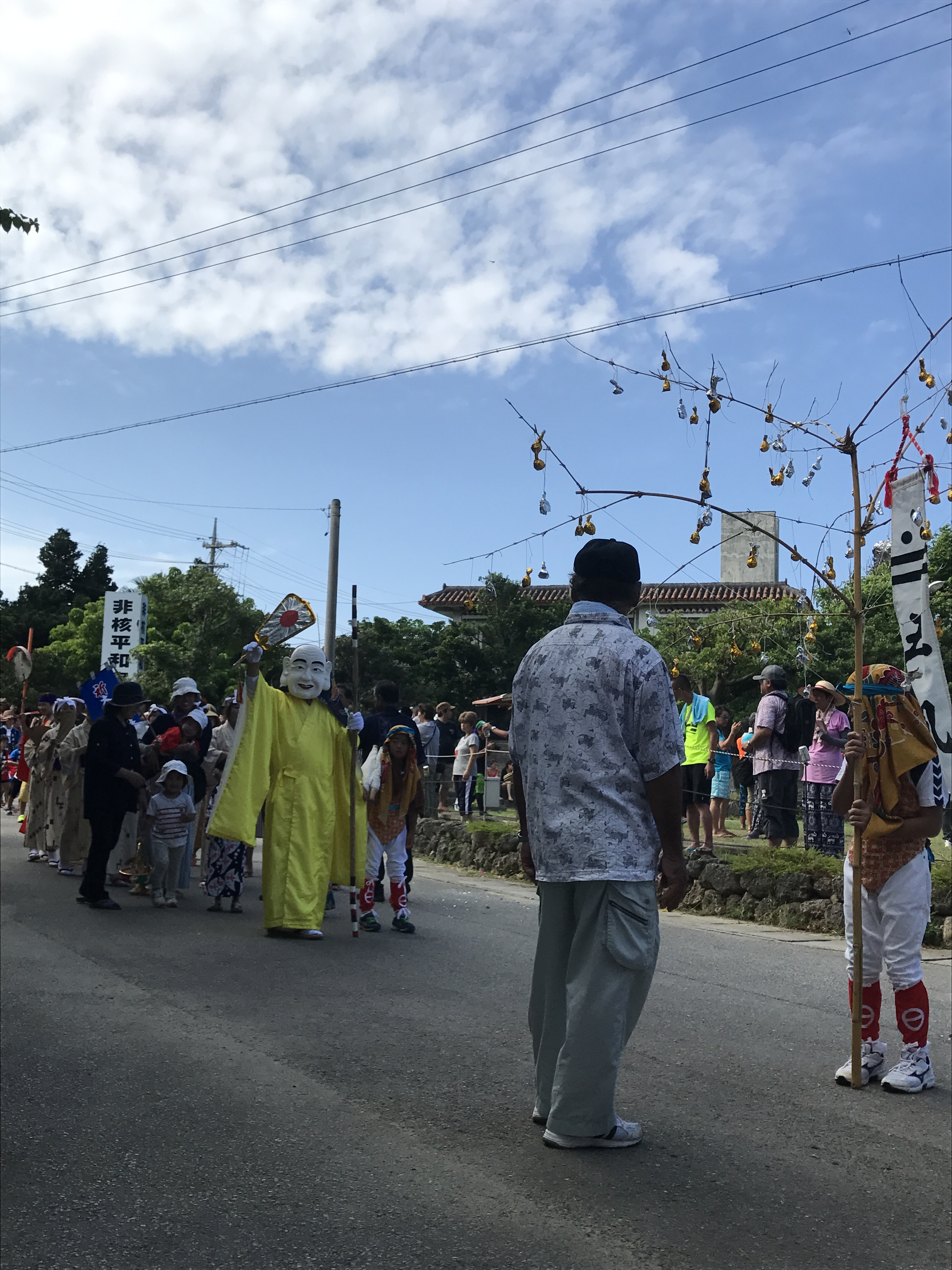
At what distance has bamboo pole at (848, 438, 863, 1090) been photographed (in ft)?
16.5

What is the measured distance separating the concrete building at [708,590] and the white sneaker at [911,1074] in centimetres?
2797

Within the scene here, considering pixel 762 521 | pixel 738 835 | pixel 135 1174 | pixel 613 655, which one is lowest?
pixel 135 1174

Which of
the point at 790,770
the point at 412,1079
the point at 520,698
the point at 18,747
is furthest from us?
the point at 18,747

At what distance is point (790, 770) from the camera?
464 inches

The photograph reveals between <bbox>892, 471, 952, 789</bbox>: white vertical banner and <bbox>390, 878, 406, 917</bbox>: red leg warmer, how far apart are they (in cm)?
512

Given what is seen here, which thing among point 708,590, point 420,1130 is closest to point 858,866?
point 420,1130

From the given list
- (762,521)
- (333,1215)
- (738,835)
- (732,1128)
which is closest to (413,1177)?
(333,1215)

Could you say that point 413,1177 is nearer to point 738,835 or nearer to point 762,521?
point 738,835

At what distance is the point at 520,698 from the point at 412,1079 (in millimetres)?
1828

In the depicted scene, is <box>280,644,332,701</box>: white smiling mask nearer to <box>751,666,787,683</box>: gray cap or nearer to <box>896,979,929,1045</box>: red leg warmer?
<box>751,666,787,683</box>: gray cap

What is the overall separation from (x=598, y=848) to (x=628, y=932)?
0.96ft

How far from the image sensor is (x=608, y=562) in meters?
4.42

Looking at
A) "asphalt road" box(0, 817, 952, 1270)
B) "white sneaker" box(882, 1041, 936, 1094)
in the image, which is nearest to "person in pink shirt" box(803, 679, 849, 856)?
"asphalt road" box(0, 817, 952, 1270)

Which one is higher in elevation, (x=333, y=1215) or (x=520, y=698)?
(x=520, y=698)
